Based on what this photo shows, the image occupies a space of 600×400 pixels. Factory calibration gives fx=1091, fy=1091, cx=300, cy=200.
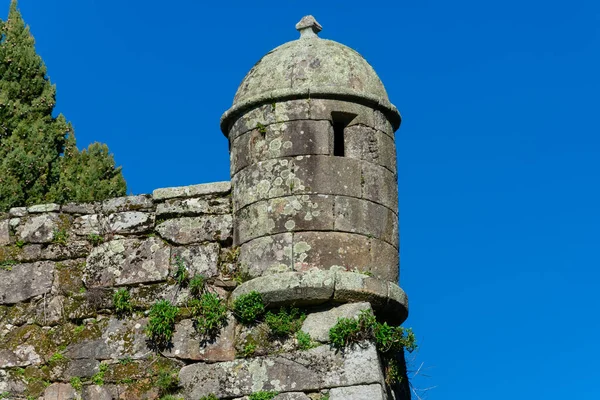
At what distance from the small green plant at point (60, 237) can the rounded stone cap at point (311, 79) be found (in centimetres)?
157

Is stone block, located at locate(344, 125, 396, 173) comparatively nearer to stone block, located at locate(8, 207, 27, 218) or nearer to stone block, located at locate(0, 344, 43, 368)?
stone block, located at locate(8, 207, 27, 218)

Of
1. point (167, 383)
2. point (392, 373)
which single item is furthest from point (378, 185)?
point (167, 383)

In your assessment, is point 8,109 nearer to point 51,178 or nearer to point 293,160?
point 51,178

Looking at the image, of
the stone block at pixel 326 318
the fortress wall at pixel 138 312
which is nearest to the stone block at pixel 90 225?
the fortress wall at pixel 138 312

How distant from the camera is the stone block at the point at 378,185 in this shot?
850cm

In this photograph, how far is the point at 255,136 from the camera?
8.70 metres

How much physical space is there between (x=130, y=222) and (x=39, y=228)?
0.77 meters

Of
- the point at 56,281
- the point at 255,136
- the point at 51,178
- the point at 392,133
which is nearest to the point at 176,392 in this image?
the point at 56,281

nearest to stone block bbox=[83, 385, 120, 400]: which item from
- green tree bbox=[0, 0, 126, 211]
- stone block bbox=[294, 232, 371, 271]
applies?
stone block bbox=[294, 232, 371, 271]

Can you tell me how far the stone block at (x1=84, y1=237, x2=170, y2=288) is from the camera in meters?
8.61

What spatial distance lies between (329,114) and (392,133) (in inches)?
27.2

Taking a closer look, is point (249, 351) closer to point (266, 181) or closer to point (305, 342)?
point (305, 342)

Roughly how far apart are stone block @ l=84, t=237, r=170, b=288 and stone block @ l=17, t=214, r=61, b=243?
0.42 meters

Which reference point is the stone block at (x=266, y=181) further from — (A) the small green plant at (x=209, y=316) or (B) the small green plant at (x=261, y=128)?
(A) the small green plant at (x=209, y=316)
